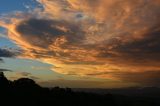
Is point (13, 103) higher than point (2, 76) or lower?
lower

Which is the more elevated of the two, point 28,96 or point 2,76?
point 2,76

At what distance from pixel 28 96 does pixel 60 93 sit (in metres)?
30.2

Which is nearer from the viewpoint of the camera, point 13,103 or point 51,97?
point 13,103

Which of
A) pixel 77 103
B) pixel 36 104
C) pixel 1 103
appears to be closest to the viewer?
pixel 1 103

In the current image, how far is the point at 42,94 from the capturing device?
186625mm

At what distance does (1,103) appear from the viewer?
501 ft

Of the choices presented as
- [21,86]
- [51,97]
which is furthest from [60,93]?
[21,86]

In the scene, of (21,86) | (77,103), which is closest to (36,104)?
(21,86)

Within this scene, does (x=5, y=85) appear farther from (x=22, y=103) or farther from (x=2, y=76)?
(x=22, y=103)

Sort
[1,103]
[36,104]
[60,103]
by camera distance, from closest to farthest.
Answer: [1,103]
[36,104]
[60,103]

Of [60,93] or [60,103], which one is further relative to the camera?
[60,93]

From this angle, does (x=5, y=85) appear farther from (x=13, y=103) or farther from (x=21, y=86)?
(x=13, y=103)

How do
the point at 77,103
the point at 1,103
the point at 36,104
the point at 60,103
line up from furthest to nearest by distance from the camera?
1. the point at 77,103
2. the point at 60,103
3. the point at 36,104
4. the point at 1,103

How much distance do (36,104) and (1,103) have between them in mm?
22588
